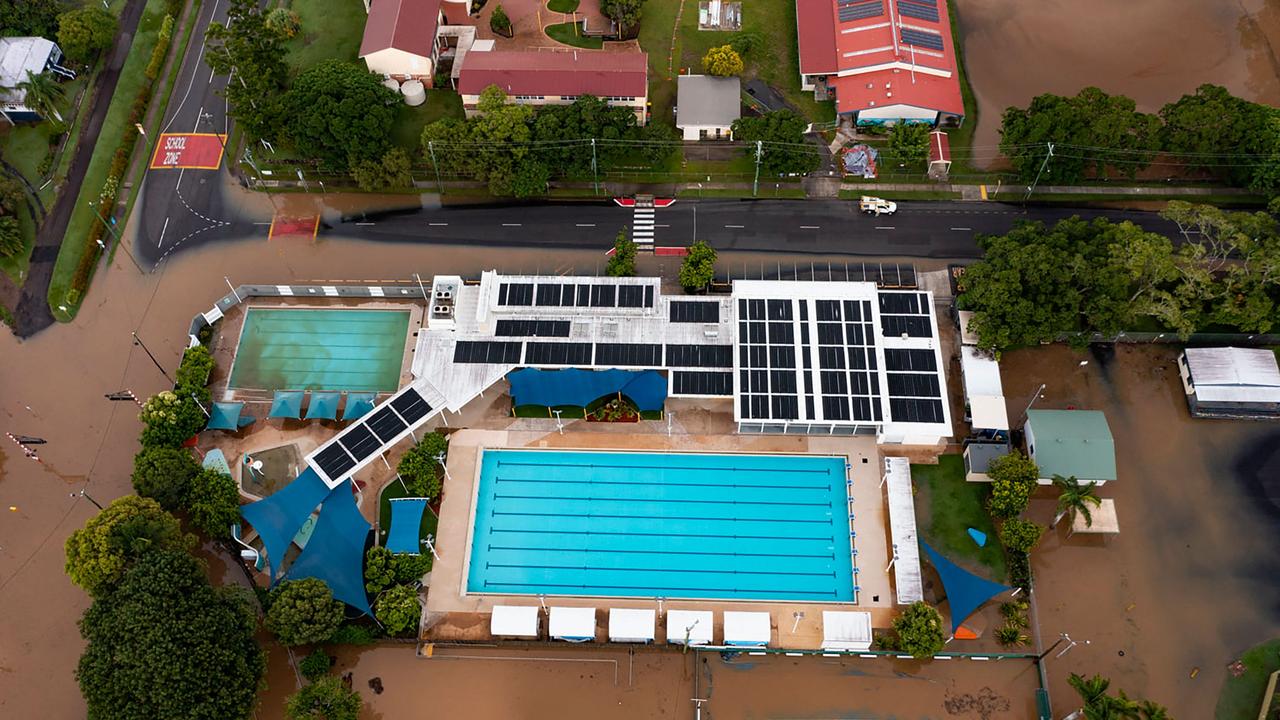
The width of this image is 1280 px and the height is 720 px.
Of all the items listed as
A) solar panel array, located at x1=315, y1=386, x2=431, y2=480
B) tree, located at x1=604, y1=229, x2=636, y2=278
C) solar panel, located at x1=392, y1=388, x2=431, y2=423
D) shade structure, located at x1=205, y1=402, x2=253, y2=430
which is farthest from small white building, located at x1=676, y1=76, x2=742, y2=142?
shade structure, located at x1=205, y1=402, x2=253, y2=430

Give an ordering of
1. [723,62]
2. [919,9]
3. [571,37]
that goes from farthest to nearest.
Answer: [571,37], [919,9], [723,62]

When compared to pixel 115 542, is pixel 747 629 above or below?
below

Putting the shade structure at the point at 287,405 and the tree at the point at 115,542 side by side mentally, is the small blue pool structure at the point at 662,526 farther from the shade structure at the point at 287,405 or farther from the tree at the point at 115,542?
the tree at the point at 115,542

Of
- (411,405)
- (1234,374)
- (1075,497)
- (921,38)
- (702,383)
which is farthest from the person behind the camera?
(921,38)

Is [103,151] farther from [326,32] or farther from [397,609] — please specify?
[397,609]

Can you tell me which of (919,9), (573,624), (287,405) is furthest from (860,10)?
(287,405)

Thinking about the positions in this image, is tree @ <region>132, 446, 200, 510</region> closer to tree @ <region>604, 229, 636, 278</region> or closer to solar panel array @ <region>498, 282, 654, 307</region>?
solar panel array @ <region>498, 282, 654, 307</region>
